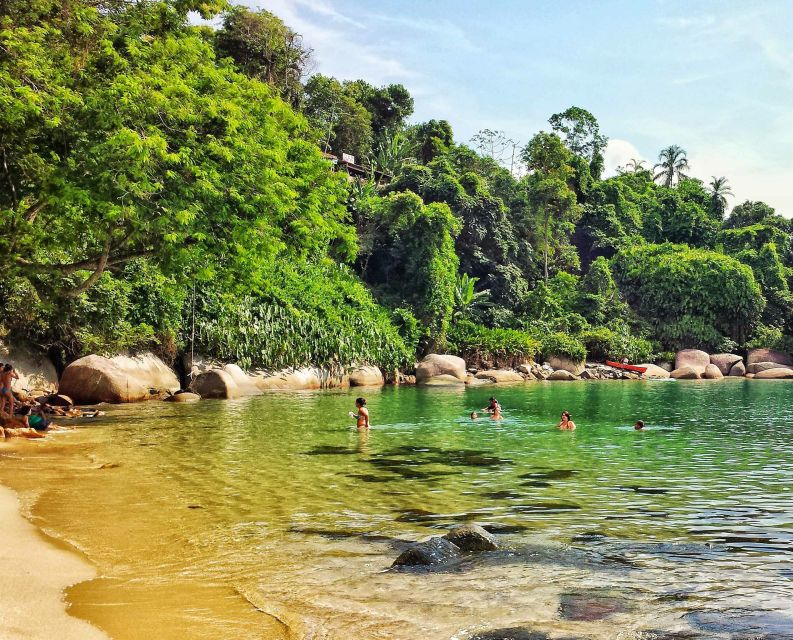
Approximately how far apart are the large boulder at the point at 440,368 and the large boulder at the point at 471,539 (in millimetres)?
32075

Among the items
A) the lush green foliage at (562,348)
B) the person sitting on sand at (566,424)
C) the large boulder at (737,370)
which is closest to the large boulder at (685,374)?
the large boulder at (737,370)

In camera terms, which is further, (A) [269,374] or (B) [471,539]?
(A) [269,374]

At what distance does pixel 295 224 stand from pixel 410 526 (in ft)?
34.4

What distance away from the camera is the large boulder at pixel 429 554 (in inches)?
261

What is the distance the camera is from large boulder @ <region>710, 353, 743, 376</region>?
172 ft

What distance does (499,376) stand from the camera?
137 feet

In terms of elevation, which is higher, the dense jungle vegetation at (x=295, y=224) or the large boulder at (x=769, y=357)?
the dense jungle vegetation at (x=295, y=224)

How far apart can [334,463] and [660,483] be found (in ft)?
18.3

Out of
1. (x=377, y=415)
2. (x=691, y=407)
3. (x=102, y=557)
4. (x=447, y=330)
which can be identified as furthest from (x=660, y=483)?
(x=447, y=330)

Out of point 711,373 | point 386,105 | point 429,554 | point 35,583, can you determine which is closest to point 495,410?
point 429,554

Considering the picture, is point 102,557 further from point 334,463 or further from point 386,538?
point 334,463

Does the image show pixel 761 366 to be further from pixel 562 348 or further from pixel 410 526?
pixel 410 526

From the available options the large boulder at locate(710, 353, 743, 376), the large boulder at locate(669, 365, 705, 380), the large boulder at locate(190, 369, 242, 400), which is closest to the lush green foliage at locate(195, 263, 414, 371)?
the large boulder at locate(190, 369, 242, 400)

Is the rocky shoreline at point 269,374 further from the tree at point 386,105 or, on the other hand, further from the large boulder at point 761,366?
the tree at point 386,105
